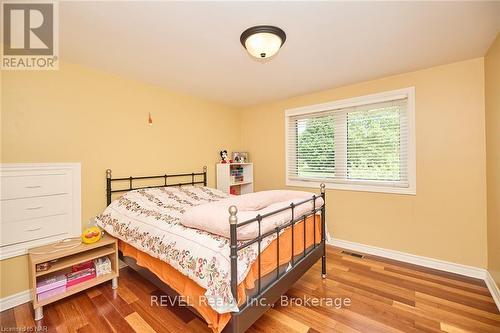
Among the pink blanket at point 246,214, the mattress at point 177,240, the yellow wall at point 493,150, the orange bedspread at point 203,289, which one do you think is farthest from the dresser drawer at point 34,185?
the yellow wall at point 493,150

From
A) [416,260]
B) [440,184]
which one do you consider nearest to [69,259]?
[416,260]

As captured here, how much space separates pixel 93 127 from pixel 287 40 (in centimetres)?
231

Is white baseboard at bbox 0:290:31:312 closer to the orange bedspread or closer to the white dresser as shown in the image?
the white dresser

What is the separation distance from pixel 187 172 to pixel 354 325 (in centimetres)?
280

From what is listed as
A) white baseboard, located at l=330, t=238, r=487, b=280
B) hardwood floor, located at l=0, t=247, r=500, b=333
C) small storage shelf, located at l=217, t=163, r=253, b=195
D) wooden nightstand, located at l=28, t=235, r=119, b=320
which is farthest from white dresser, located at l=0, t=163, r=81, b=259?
white baseboard, located at l=330, t=238, r=487, b=280

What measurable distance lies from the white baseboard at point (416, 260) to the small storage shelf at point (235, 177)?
70.2 inches

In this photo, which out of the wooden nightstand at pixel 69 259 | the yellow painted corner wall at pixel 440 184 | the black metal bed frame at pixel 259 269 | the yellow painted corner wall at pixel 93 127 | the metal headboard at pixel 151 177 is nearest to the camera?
the black metal bed frame at pixel 259 269

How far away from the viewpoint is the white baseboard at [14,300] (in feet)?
6.49

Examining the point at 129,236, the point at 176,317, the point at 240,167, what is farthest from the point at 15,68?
the point at 240,167

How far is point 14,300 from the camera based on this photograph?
2035 millimetres

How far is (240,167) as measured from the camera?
423 centimetres

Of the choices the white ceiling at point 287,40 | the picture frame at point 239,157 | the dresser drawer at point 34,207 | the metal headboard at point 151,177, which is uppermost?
the white ceiling at point 287,40

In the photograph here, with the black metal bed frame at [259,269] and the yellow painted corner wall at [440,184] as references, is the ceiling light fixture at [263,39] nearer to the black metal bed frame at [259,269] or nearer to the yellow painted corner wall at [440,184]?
the black metal bed frame at [259,269]

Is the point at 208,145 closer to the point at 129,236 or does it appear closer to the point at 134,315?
the point at 129,236
